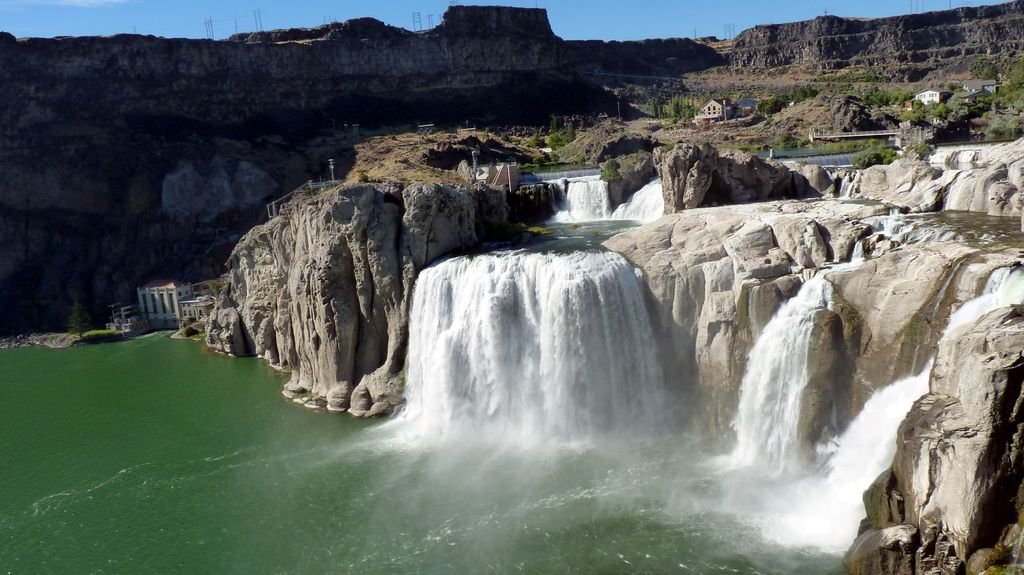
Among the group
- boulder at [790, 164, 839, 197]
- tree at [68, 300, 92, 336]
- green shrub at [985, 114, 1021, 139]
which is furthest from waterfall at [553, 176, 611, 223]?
tree at [68, 300, 92, 336]

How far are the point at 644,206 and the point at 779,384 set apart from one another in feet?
71.3

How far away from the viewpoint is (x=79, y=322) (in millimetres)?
54594

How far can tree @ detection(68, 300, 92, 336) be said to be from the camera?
179 ft

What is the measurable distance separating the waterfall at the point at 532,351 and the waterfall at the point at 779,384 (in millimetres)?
3967

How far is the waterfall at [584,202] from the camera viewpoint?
46000 mm

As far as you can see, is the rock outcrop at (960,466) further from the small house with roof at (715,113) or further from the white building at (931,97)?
the small house with roof at (715,113)

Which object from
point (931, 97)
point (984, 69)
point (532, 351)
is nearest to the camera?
point (532, 351)

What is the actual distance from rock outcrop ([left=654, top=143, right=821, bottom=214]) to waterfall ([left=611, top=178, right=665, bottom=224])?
10.1ft

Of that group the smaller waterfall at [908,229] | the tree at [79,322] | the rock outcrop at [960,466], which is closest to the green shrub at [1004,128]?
the smaller waterfall at [908,229]

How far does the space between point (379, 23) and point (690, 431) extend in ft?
296

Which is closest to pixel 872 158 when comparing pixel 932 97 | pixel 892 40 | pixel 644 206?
pixel 644 206

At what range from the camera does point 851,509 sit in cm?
1995

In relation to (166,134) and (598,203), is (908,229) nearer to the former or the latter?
(598,203)

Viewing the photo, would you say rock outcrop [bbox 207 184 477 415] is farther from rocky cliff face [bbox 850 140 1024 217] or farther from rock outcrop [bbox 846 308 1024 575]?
rock outcrop [bbox 846 308 1024 575]
